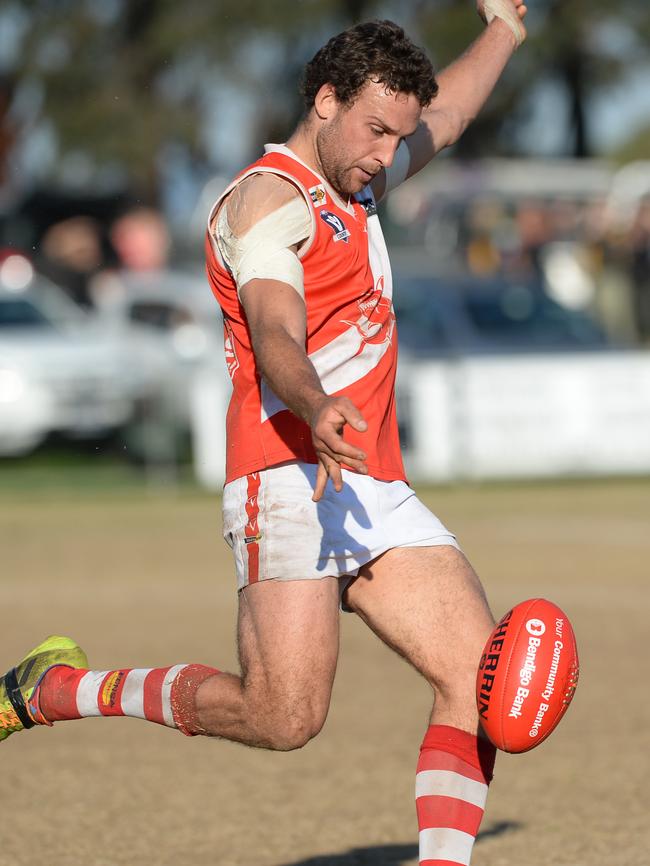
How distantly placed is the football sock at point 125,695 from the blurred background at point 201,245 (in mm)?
12229

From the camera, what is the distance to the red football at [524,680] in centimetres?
420

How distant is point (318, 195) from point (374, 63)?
36 cm

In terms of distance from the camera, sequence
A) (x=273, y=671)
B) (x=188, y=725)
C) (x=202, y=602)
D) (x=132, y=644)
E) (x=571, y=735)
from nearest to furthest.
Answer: (x=273, y=671)
(x=188, y=725)
(x=571, y=735)
(x=132, y=644)
(x=202, y=602)

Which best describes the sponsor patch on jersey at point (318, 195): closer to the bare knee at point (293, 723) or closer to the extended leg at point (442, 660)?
the extended leg at point (442, 660)

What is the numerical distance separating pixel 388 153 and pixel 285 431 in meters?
0.75

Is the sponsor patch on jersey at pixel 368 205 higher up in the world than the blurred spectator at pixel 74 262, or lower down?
lower down

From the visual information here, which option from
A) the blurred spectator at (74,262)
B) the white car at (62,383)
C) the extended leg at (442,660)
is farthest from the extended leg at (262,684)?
the blurred spectator at (74,262)

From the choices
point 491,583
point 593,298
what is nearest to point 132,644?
point 491,583

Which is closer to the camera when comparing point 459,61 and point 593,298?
point 459,61

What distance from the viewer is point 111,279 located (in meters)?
21.7

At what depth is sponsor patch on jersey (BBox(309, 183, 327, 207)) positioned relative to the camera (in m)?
4.33

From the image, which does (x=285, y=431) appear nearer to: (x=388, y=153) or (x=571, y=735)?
(x=388, y=153)

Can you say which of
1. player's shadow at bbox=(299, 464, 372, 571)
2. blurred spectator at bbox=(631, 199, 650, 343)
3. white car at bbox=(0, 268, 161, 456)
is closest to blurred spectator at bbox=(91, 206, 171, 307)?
white car at bbox=(0, 268, 161, 456)

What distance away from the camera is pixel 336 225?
14.3ft
